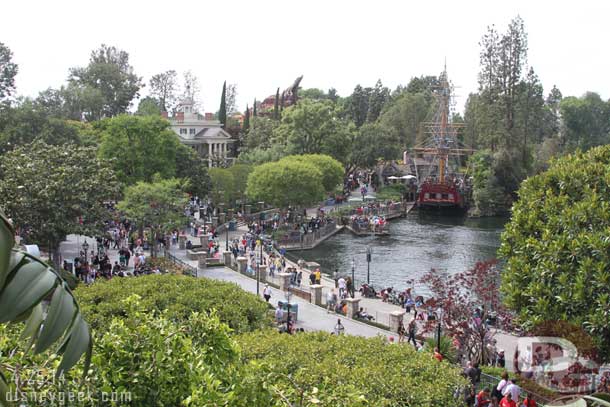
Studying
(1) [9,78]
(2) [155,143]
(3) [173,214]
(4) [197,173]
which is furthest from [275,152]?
(3) [173,214]

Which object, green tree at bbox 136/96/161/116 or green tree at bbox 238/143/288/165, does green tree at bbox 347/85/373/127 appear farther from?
green tree at bbox 238/143/288/165

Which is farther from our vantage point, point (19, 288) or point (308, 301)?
point (308, 301)

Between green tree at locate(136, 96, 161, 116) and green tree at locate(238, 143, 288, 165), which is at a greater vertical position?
green tree at locate(136, 96, 161, 116)

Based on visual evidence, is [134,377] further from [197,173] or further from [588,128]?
[588,128]

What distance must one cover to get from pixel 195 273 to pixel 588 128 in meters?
85.9

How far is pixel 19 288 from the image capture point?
212cm

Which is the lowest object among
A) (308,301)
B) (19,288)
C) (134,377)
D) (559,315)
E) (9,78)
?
(308,301)

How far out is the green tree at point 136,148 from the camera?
148 feet

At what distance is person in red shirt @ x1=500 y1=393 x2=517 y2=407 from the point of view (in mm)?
13863

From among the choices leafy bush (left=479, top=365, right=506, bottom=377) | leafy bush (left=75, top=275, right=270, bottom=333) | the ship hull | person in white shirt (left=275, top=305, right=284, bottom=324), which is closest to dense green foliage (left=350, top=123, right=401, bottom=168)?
the ship hull

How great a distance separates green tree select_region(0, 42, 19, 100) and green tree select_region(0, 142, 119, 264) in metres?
23.5

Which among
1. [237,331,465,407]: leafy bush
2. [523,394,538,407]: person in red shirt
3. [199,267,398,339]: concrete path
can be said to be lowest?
[199,267,398,339]: concrete path

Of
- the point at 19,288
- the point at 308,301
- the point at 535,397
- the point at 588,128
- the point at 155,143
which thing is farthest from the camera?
the point at 588,128

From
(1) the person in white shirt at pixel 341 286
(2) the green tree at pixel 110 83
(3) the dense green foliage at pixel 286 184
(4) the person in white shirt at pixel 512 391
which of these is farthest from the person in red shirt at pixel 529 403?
(2) the green tree at pixel 110 83
